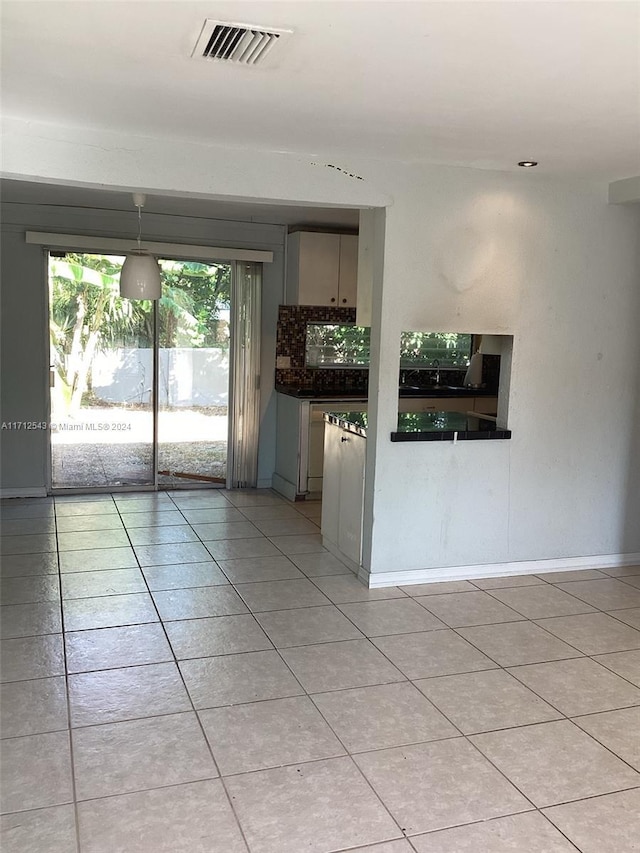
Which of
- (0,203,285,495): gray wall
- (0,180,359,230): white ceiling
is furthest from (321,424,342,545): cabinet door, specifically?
(0,203,285,495): gray wall

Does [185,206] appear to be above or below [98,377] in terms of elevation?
above

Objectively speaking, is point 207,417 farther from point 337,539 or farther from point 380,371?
point 380,371

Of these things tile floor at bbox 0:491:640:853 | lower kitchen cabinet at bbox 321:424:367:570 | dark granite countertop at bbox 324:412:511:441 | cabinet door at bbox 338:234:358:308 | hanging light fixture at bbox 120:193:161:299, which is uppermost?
cabinet door at bbox 338:234:358:308

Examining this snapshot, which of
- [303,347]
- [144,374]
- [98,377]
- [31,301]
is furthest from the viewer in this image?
[303,347]

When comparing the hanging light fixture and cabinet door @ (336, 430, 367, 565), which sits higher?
the hanging light fixture

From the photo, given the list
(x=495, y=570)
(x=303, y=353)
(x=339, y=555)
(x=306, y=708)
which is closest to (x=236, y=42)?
(x=306, y=708)

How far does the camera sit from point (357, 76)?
2.53 m

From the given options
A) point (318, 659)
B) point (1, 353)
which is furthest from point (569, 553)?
point (1, 353)

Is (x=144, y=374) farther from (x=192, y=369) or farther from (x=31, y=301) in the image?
(x=31, y=301)

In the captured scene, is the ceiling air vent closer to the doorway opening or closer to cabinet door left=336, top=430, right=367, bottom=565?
cabinet door left=336, top=430, right=367, bottom=565

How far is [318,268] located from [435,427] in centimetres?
250

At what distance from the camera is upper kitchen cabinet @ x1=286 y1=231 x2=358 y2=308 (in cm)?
627

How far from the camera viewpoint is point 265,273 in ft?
21.2

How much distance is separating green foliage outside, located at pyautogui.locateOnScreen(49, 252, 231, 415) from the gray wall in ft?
0.44
